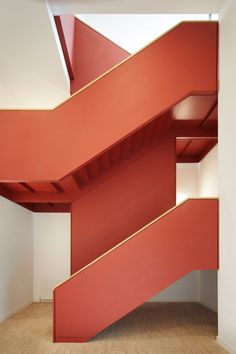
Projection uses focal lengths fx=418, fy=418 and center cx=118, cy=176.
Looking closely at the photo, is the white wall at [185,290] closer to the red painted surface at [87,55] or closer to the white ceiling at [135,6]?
the red painted surface at [87,55]

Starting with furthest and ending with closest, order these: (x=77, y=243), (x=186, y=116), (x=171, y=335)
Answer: (x=77, y=243)
(x=186, y=116)
(x=171, y=335)

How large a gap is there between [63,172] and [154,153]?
3332 millimetres

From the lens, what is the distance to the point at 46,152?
20.9ft

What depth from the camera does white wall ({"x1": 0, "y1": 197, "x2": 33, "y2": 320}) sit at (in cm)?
841

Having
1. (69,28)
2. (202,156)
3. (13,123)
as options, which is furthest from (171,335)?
(69,28)

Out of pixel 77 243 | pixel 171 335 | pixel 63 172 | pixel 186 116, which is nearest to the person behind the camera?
pixel 63 172

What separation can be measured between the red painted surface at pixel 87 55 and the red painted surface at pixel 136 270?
413cm

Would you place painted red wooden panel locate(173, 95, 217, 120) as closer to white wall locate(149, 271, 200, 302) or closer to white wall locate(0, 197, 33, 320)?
white wall locate(0, 197, 33, 320)

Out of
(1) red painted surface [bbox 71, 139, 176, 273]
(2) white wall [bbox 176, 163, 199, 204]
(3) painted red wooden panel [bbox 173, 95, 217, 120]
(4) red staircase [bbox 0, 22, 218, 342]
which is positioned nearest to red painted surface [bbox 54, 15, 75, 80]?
(4) red staircase [bbox 0, 22, 218, 342]

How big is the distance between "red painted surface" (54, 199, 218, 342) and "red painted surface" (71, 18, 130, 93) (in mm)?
4134

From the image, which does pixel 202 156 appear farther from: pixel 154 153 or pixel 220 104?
pixel 220 104

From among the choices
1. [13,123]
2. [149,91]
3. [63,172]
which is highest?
[149,91]

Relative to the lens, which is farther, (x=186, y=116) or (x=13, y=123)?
(x=186, y=116)

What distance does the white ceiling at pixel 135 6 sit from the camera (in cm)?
638
